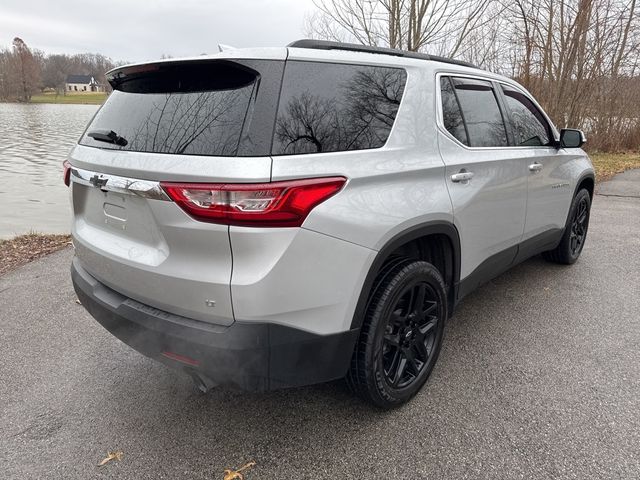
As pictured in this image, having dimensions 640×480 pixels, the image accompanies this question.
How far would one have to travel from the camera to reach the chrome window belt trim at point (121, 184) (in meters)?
1.80

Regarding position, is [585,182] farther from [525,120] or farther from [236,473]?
[236,473]

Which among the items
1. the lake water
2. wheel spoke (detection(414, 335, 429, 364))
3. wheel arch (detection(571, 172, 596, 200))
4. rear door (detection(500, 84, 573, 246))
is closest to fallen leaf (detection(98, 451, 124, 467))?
wheel spoke (detection(414, 335, 429, 364))

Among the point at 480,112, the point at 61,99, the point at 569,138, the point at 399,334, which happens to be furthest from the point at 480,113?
the point at 61,99

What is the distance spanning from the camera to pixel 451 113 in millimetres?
2625

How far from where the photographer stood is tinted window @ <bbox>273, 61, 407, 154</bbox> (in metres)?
1.80

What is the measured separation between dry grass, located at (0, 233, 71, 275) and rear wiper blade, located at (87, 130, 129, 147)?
3.28 meters

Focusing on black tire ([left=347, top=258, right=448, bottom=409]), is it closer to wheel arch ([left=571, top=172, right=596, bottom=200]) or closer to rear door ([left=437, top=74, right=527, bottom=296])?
rear door ([left=437, top=74, right=527, bottom=296])

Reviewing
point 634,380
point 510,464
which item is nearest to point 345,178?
point 510,464

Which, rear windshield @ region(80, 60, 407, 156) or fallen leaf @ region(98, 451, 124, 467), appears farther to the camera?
fallen leaf @ region(98, 451, 124, 467)

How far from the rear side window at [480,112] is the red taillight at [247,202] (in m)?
1.35

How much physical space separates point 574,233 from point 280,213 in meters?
4.03

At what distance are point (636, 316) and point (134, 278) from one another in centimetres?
362

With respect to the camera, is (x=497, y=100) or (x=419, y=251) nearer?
(x=419, y=251)

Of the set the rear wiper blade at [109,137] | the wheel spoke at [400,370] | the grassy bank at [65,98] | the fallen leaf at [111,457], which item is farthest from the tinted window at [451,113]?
the grassy bank at [65,98]
